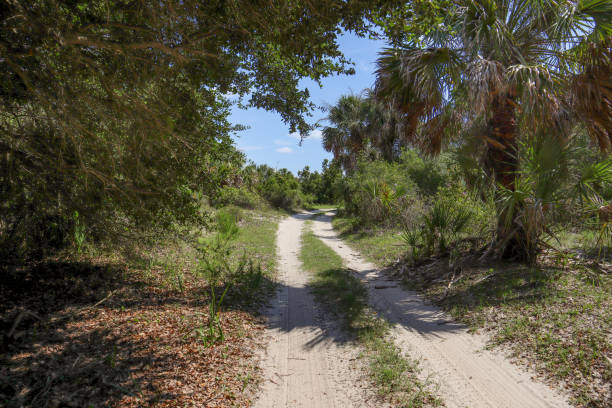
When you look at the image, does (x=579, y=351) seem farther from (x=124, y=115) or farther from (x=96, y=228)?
(x=96, y=228)

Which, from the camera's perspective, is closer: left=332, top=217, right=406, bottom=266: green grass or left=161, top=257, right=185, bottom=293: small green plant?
left=161, top=257, right=185, bottom=293: small green plant

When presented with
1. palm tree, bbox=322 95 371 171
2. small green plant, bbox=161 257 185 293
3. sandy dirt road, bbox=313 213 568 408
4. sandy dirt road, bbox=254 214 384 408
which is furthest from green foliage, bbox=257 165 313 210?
sandy dirt road, bbox=313 213 568 408

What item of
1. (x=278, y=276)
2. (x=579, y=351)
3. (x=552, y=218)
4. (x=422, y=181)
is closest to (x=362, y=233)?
(x=422, y=181)

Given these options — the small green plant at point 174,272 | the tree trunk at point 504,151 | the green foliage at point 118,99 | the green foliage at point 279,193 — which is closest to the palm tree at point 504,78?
the tree trunk at point 504,151

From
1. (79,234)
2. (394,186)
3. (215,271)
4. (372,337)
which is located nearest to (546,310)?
(372,337)

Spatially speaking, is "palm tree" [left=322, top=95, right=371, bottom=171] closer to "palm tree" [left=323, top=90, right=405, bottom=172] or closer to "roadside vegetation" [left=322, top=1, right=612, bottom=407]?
"palm tree" [left=323, top=90, right=405, bottom=172]

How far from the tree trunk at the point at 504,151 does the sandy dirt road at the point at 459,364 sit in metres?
2.55

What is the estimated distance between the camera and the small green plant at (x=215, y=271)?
460cm

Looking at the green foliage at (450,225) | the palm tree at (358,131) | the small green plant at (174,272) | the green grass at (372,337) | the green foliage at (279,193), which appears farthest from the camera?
the green foliage at (279,193)

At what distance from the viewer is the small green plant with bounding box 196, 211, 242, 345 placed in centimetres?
460

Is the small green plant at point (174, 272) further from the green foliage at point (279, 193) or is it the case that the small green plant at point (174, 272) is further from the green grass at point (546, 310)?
the green foliage at point (279, 193)

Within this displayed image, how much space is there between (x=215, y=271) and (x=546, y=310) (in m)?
6.29

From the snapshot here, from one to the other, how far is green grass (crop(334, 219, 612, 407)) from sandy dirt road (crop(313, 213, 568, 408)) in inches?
9.2

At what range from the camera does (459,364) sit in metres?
4.03
